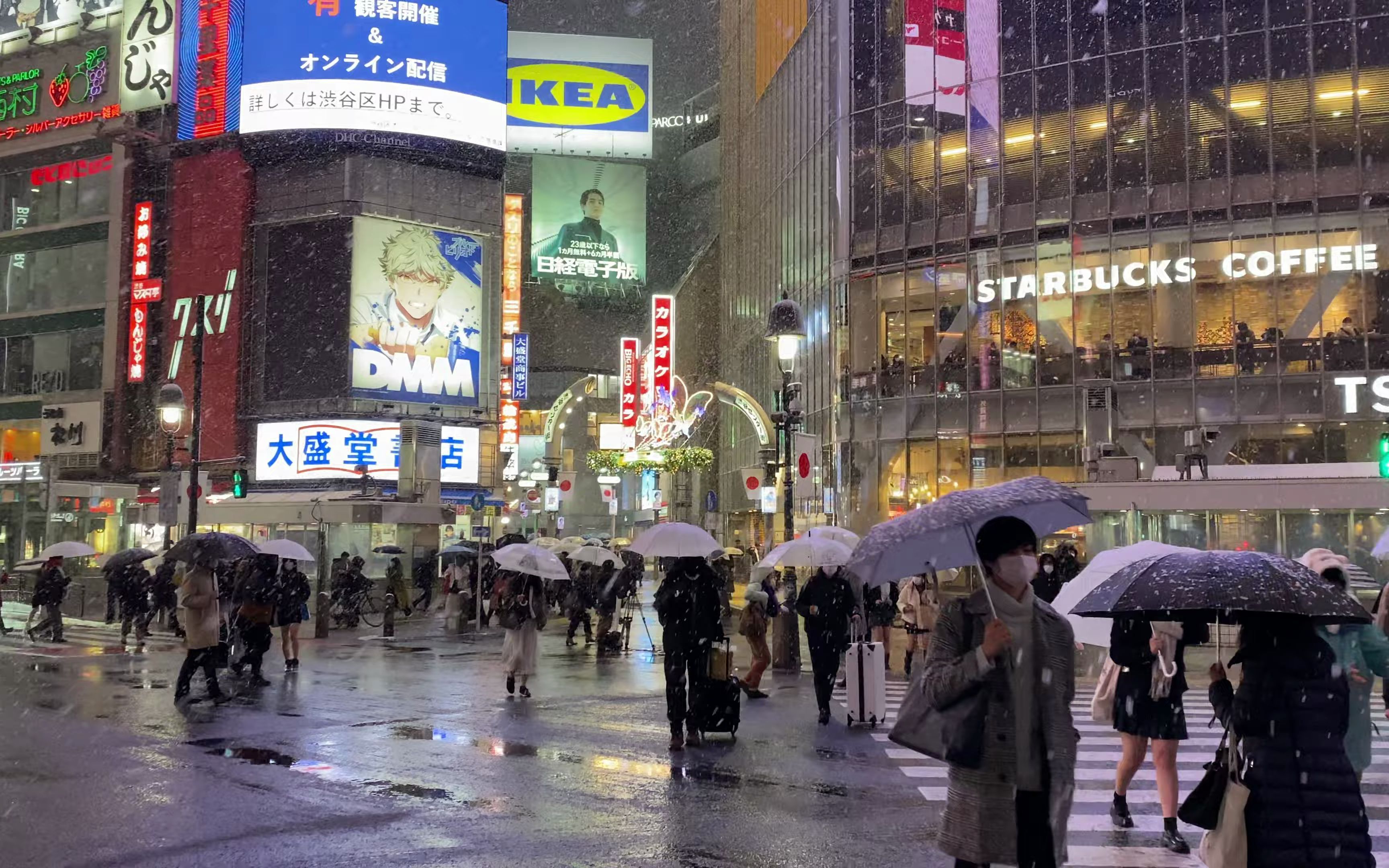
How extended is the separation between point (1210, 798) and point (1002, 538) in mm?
1591

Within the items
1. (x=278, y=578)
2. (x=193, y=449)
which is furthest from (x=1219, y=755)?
(x=193, y=449)

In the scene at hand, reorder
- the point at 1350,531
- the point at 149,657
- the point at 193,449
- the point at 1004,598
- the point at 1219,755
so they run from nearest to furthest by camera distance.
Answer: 1. the point at 1004,598
2. the point at 1219,755
3. the point at 149,657
4. the point at 193,449
5. the point at 1350,531

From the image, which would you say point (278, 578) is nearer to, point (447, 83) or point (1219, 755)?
point (1219, 755)

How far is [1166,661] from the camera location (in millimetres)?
8648

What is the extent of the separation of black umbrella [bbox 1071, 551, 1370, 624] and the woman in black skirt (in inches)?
91.1

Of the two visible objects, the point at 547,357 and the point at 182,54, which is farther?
the point at 547,357

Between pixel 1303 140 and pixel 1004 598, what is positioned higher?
pixel 1303 140

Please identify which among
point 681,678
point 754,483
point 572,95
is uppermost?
point 572,95

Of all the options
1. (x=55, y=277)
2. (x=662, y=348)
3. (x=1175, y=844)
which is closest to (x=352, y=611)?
(x=1175, y=844)

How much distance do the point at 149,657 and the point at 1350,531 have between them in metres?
28.1

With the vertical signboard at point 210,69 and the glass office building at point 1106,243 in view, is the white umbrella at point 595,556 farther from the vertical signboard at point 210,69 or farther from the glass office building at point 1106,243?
the vertical signboard at point 210,69

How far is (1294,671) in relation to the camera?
5324 mm

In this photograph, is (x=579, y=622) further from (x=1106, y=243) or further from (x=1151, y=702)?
(x=1106, y=243)

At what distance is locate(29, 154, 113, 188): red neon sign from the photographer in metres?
51.0
